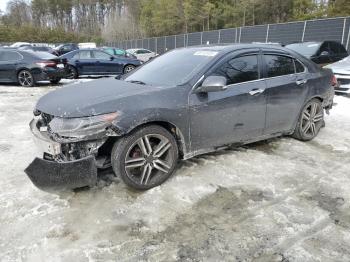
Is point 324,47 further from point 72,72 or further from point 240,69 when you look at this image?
point 72,72

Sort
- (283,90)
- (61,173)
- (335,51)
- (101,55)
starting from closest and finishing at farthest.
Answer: (61,173) → (283,90) → (335,51) → (101,55)

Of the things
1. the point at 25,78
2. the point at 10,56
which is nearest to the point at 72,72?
the point at 25,78

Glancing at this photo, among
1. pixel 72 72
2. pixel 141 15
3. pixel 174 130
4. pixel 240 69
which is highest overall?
pixel 141 15

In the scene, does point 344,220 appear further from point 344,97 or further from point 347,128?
point 344,97

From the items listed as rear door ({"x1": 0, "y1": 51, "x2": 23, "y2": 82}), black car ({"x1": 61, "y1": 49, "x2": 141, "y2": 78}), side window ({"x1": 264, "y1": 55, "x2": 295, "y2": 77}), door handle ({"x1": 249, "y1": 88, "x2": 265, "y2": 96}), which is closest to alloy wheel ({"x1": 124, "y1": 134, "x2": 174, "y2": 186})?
door handle ({"x1": 249, "y1": 88, "x2": 265, "y2": 96})

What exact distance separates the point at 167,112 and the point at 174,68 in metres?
0.89

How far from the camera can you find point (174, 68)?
446 centimetres

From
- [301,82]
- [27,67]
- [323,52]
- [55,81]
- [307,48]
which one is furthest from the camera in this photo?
[55,81]

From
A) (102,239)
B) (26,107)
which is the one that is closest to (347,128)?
(102,239)

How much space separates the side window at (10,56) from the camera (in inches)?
480

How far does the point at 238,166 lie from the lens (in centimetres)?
445

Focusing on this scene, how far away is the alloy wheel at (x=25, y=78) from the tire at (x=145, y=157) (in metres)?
9.80

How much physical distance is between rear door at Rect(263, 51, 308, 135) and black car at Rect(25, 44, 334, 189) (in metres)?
0.01

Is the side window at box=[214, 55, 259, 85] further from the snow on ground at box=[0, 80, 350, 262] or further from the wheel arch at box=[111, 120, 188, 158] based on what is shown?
the snow on ground at box=[0, 80, 350, 262]
